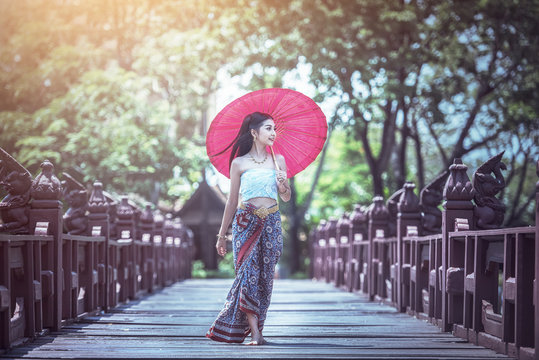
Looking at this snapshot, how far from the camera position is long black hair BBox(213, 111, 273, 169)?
7328mm

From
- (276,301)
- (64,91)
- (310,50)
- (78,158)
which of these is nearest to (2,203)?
(276,301)

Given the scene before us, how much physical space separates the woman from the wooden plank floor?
252 millimetres

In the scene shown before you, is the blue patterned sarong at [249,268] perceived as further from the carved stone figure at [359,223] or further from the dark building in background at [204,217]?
the dark building in background at [204,217]

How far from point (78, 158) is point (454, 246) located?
20.2 metres

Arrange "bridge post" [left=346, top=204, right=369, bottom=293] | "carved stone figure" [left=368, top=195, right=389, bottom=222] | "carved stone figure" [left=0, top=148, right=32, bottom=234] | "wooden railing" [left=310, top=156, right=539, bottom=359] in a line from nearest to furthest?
1. "wooden railing" [left=310, top=156, right=539, bottom=359]
2. "carved stone figure" [left=0, top=148, right=32, bottom=234]
3. "carved stone figure" [left=368, top=195, right=389, bottom=222]
4. "bridge post" [left=346, top=204, right=369, bottom=293]

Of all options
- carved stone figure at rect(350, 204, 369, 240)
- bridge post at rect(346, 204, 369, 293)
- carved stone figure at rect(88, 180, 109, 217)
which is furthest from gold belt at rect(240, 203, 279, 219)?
carved stone figure at rect(350, 204, 369, 240)

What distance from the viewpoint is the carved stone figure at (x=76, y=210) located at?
34.8ft

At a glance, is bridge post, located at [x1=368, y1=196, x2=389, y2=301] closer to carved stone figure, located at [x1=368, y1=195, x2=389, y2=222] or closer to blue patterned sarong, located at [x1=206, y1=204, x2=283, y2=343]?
carved stone figure, located at [x1=368, y1=195, x2=389, y2=222]

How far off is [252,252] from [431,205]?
4.15 meters

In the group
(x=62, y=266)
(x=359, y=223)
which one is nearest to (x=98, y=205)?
(x=62, y=266)

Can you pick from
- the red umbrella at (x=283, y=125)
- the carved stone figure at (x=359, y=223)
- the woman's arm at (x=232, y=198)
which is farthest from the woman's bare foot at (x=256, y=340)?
the carved stone figure at (x=359, y=223)

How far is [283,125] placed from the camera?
7621mm

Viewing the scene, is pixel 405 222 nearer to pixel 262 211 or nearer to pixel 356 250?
pixel 262 211

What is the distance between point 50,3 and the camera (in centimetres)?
3084
